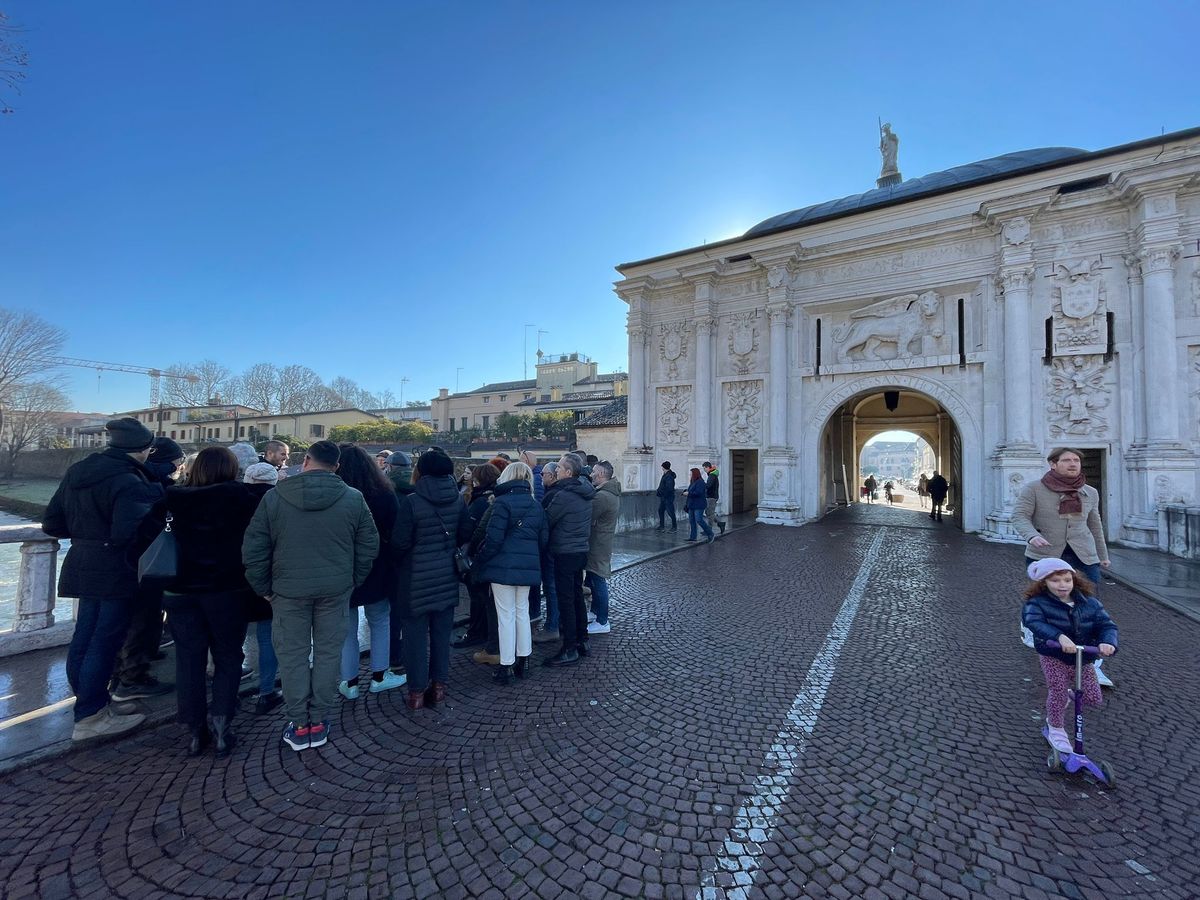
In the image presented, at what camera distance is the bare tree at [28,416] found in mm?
34681

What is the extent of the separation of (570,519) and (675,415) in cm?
1329

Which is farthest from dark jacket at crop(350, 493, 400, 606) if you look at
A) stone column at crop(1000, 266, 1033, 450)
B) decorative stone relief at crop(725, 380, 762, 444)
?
stone column at crop(1000, 266, 1033, 450)

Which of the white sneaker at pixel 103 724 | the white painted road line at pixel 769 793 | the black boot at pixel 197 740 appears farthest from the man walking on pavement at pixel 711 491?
the white sneaker at pixel 103 724

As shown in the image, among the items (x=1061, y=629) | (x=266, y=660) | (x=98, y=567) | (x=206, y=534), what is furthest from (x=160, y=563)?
(x=1061, y=629)

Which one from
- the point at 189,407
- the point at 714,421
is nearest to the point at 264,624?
the point at 714,421

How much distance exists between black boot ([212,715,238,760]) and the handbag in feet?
3.00

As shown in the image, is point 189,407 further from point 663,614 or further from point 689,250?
point 663,614

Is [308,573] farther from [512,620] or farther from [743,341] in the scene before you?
[743,341]

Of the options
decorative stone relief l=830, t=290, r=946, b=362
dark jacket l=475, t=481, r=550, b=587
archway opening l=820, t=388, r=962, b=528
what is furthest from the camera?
archway opening l=820, t=388, r=962, b=528

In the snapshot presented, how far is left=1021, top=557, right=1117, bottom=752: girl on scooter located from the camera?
2.67 meters

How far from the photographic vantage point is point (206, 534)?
9.36 ft

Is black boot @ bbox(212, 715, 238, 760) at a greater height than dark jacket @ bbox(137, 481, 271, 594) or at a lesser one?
lesser

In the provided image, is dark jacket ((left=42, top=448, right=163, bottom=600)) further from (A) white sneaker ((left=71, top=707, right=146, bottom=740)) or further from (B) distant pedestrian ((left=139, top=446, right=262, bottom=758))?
(A) white sneaker ((left=71, top=707, right=146, bottom=740))

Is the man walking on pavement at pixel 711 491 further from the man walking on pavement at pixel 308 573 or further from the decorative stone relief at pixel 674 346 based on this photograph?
the man walking on pavement at pixel 308 573
